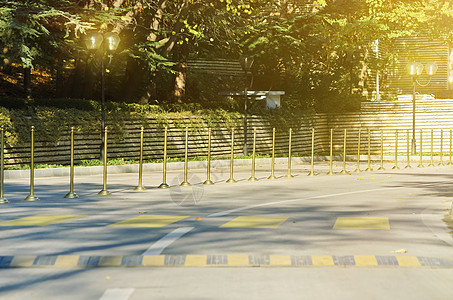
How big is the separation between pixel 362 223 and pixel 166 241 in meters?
3.40

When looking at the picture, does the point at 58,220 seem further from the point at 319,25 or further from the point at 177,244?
the point at 319,25

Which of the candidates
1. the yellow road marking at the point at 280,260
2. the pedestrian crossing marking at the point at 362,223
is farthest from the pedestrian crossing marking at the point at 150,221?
the yellow road marking at the point at 280,260

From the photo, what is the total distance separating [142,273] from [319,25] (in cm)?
3342

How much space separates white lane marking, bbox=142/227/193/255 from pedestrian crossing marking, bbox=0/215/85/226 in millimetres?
2112

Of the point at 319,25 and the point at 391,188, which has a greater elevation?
the point at 319,25

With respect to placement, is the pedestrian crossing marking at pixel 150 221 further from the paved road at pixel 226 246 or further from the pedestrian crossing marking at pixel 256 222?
the pedestrian crossing marking at pixel 256 222

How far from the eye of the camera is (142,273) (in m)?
8.04

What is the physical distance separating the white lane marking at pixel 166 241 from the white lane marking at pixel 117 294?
191 cm

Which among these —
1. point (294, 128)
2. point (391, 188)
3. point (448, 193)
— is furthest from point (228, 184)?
point (294, 128)

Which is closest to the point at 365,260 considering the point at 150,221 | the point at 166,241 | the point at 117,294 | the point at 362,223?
the point at 166,241

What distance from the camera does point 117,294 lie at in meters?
7.00

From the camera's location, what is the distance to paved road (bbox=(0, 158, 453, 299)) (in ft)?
24.0

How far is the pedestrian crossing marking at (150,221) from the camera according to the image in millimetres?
12055

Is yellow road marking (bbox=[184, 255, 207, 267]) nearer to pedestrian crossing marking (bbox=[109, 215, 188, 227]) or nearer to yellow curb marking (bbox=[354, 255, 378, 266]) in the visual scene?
yellow curb marking (bbox=[354, 255, 378, 266])
